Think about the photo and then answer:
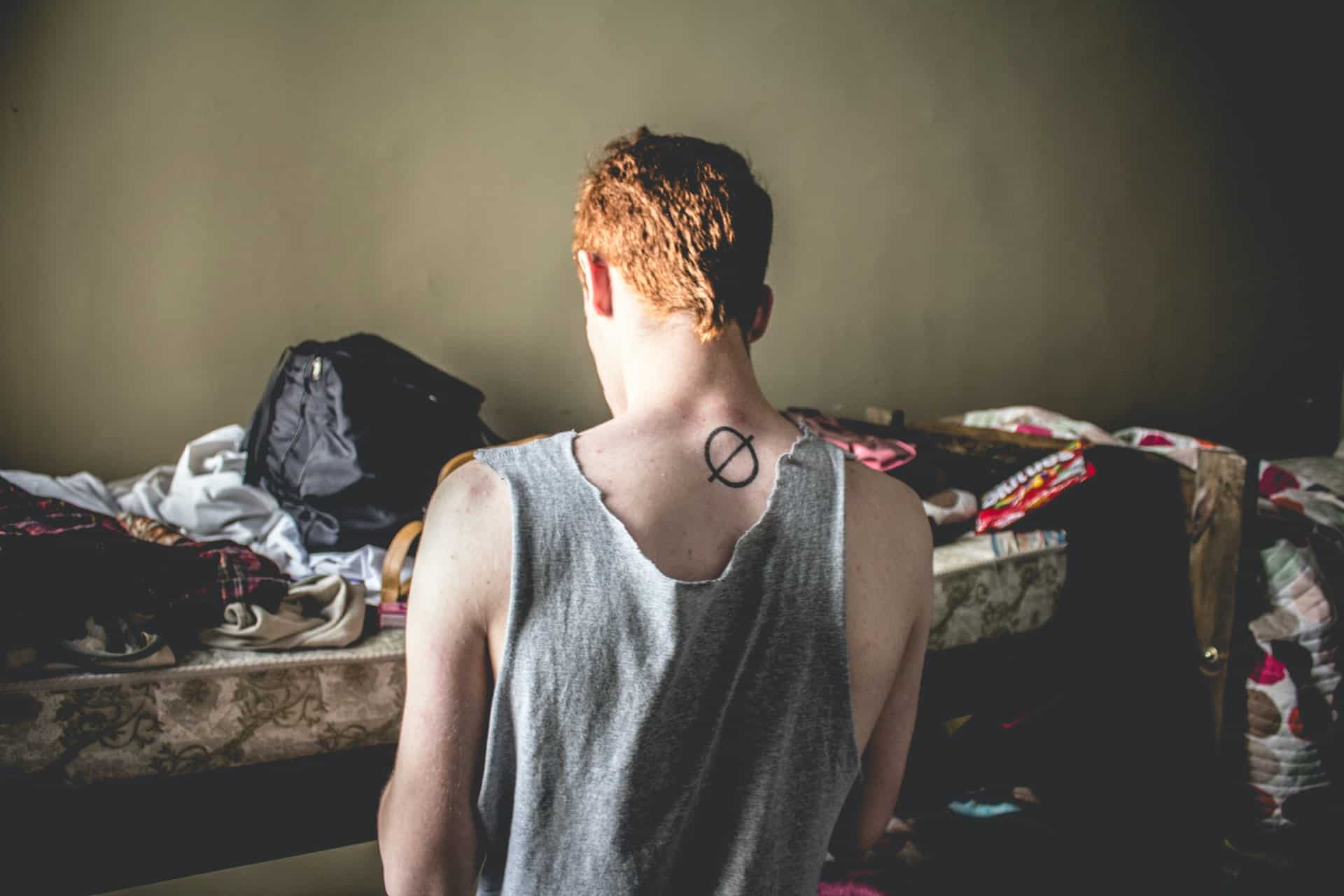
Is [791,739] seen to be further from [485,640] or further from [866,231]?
[866,231]

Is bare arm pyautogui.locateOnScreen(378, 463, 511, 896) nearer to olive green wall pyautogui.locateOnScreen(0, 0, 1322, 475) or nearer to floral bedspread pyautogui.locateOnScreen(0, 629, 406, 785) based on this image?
floral bedspread pyautogui.locateOnScreen(0, 629, 406, 785)

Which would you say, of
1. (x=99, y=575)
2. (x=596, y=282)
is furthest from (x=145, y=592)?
(x=596, y=282)

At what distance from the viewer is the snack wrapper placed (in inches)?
69.9

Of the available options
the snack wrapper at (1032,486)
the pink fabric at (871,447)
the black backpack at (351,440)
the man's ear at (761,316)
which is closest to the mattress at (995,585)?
the snack wrapper at (1032,486)

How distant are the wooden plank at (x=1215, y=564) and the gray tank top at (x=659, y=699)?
1.33 m

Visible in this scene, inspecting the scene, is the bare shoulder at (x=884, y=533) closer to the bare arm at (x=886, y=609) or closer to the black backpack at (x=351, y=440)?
the bare arm at (x=886, y=609)

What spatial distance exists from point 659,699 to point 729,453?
235 millimetres

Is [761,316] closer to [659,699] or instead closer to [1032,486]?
[659,699]

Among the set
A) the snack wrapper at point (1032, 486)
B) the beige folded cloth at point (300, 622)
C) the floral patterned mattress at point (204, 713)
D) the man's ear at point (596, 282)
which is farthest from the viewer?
the snack wrapper at point (1032, 486)

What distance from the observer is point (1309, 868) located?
67.0 inches

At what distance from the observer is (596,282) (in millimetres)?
780

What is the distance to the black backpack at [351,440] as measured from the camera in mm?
1515

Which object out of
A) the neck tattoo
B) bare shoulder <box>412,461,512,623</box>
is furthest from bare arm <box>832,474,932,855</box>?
bare shoulder <box>412,461,512,623</box>

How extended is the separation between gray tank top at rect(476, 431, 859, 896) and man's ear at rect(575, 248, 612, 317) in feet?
0.54
